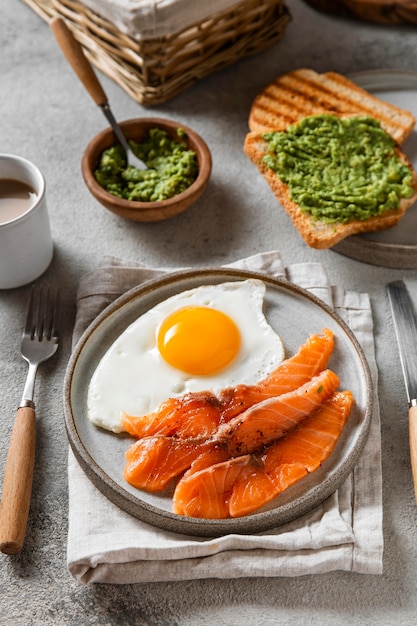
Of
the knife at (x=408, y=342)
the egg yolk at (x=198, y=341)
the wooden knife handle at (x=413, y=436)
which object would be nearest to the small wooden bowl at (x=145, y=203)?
the egg yolk at (x=198, y=341)

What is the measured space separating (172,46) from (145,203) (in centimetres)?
85

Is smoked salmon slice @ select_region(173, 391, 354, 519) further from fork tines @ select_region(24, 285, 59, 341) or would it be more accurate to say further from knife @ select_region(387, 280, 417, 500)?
fork tines @ select_region(24, 285, 59, 341)

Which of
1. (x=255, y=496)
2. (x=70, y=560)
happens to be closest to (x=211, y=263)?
(x=255, y=496)

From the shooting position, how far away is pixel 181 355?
98.0 inches

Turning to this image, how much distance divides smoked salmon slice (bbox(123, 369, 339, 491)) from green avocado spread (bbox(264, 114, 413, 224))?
0.92 m

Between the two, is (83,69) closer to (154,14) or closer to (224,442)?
(154,14)

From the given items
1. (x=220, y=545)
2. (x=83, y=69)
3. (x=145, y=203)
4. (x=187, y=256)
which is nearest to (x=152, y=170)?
(x=145, y=203)

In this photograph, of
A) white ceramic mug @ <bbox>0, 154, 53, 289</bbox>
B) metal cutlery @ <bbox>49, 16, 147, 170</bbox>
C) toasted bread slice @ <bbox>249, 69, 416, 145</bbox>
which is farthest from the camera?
toasted bread slice @ <bbox>249, 69, 416, 145</bbox>

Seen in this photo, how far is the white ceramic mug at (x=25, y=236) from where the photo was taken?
269 cm

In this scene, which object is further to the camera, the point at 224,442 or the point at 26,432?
the point at 26,432

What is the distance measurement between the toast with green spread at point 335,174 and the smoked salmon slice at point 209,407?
0.69 m

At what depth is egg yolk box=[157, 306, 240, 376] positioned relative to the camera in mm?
2484

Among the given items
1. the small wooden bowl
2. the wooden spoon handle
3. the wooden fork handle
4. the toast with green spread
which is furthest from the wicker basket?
the wooden fork handle

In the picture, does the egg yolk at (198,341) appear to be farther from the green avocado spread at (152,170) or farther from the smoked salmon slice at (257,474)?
the green avocado spread at (152,170)
